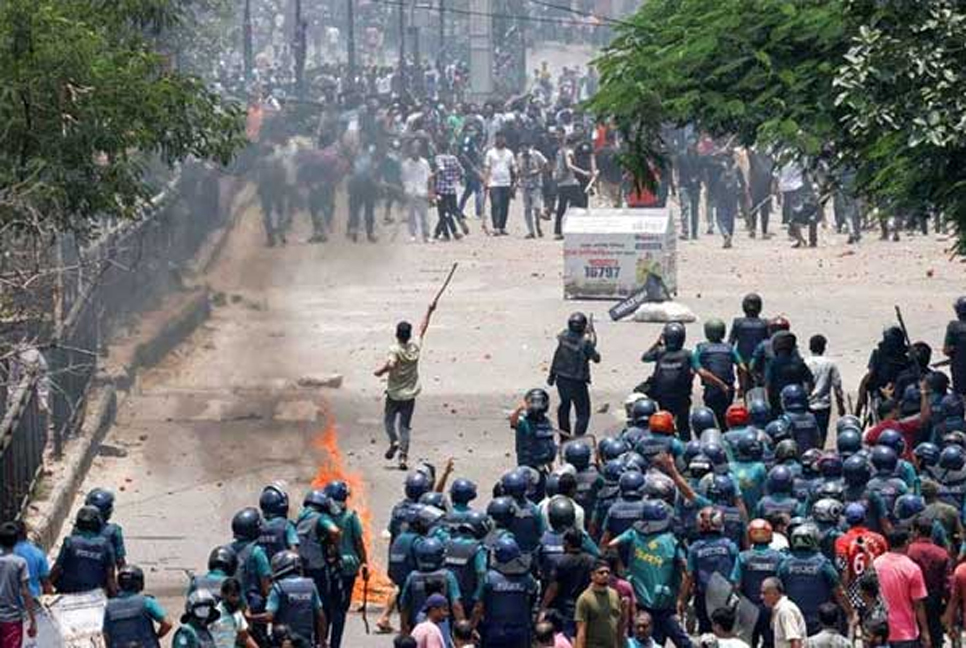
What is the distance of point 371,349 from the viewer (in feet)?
99.4

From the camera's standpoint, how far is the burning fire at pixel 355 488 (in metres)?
19.4

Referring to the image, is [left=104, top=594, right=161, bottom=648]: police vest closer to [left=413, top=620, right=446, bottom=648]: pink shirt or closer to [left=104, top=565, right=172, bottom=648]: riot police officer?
[left=104, top=565, right=172, bottom=648]: riot police officer

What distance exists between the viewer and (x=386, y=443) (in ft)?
82.7

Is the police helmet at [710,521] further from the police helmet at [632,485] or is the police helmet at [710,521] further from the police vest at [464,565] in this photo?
the police vest at [464,565]

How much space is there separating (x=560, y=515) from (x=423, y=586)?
3.91 feet

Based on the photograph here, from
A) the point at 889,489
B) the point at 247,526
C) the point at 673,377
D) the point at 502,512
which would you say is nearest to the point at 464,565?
the point at 502,512

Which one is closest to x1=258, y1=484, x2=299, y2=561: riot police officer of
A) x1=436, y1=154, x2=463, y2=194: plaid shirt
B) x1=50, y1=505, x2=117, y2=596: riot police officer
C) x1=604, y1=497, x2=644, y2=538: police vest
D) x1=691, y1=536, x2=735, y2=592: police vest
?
x1=50, y1=505, x2=117, y2=596: riot police officer

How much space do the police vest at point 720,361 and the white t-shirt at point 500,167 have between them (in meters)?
17.2

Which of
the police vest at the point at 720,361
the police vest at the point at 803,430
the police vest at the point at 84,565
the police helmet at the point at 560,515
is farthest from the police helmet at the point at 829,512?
the police vest at the point at 720,361

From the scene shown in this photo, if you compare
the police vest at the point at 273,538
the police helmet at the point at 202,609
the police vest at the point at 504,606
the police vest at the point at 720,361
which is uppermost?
the police vest at the point at 720,361

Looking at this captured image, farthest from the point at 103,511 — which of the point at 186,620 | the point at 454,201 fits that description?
the point at 454,201

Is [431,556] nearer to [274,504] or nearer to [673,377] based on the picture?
[274,504]

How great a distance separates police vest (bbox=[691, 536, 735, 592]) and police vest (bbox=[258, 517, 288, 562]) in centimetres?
250

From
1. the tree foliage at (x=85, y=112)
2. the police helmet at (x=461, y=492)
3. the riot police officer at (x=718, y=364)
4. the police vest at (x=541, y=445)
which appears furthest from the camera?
the riot police officer at (x=718, y=364)
